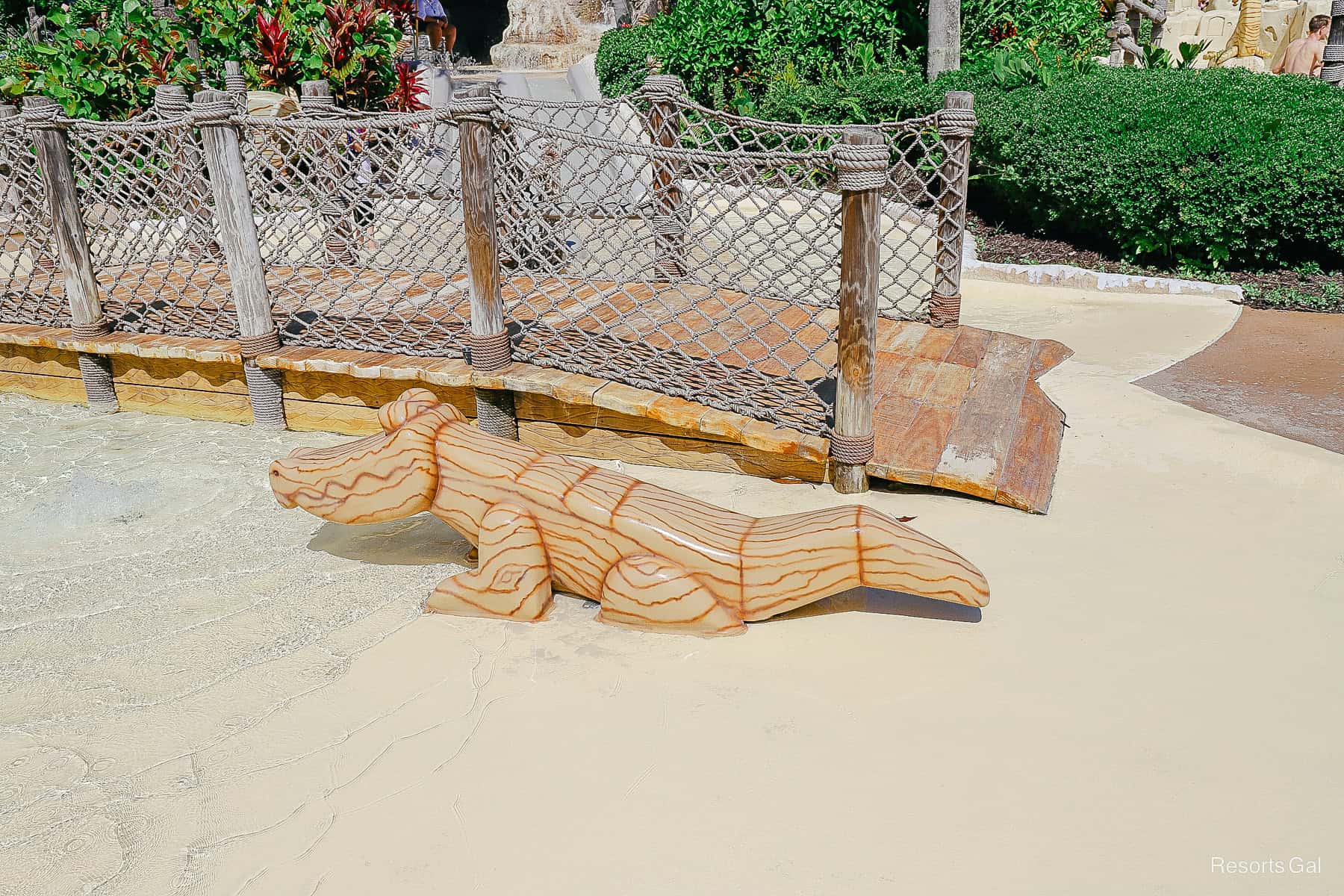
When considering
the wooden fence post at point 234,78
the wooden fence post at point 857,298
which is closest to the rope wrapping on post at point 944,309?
the wooden fence post at point 857,298

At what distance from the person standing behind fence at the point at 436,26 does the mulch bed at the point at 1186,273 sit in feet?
53.3

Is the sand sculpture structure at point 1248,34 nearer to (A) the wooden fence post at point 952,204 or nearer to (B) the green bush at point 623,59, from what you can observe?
(B) the green bush at point 623,59

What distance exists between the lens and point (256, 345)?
497 cm

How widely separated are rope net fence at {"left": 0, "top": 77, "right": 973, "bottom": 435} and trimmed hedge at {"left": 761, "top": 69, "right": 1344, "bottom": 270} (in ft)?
7.08

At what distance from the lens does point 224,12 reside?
31.6 feet

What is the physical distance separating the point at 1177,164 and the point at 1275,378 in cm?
233

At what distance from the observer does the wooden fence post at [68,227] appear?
508 centimetres

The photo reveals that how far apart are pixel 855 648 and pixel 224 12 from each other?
9.30m

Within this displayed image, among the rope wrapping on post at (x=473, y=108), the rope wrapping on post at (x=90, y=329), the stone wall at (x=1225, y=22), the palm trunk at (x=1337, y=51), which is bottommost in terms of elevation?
the rope wrapping on post at (x=90, y=329)

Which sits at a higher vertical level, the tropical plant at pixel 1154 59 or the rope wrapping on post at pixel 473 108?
the tropical plant at pixel 1154 59

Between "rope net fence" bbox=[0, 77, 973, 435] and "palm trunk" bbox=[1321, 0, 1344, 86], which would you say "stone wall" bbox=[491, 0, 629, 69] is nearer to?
"palm trunk" bbox=[1321, 0, 1344, 86]

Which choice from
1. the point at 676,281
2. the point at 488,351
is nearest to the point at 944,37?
the point at 676,281

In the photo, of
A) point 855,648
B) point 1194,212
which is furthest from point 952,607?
point 1194,212

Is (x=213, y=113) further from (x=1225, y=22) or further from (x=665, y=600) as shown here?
(x=1225, y=22)
